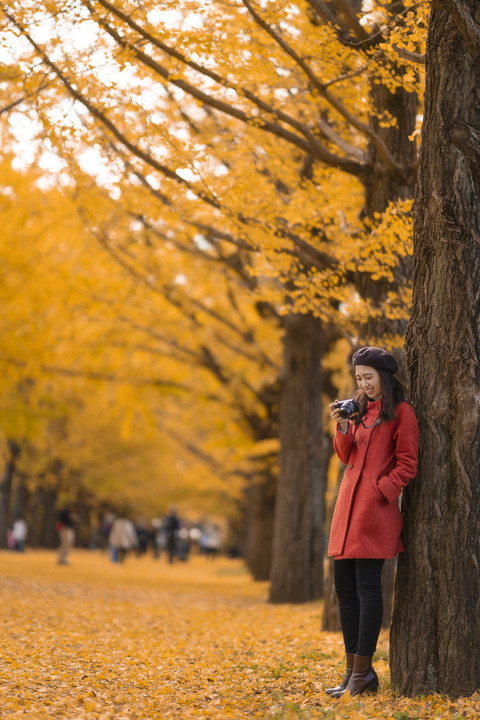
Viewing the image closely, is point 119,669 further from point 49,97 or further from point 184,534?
point 184,534

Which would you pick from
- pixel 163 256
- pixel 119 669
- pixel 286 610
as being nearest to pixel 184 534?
pixel 163 256

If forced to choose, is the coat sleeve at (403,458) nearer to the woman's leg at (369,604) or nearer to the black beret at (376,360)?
the black beret at (376,360)

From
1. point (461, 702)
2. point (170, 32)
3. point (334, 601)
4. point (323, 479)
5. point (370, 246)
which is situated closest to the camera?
point (461, 702)

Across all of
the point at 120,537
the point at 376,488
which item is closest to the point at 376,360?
the point at 376,488

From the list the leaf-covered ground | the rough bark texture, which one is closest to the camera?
the leaf-covered ground

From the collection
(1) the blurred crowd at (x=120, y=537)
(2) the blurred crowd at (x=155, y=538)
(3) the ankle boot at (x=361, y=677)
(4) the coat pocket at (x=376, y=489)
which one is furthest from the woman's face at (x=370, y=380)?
(2) the blurred crowd at (x=155, y=538)

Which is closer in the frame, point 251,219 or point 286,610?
point 251,219

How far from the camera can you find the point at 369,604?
4.93 meters

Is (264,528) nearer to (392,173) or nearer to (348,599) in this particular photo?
(392,173)

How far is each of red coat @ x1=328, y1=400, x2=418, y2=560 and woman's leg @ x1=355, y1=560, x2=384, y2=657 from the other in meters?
0.14

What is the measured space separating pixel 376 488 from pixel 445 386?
0.73 m

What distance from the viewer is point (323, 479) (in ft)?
46.3

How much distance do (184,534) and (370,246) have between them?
35.8m

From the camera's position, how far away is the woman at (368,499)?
485 cm
